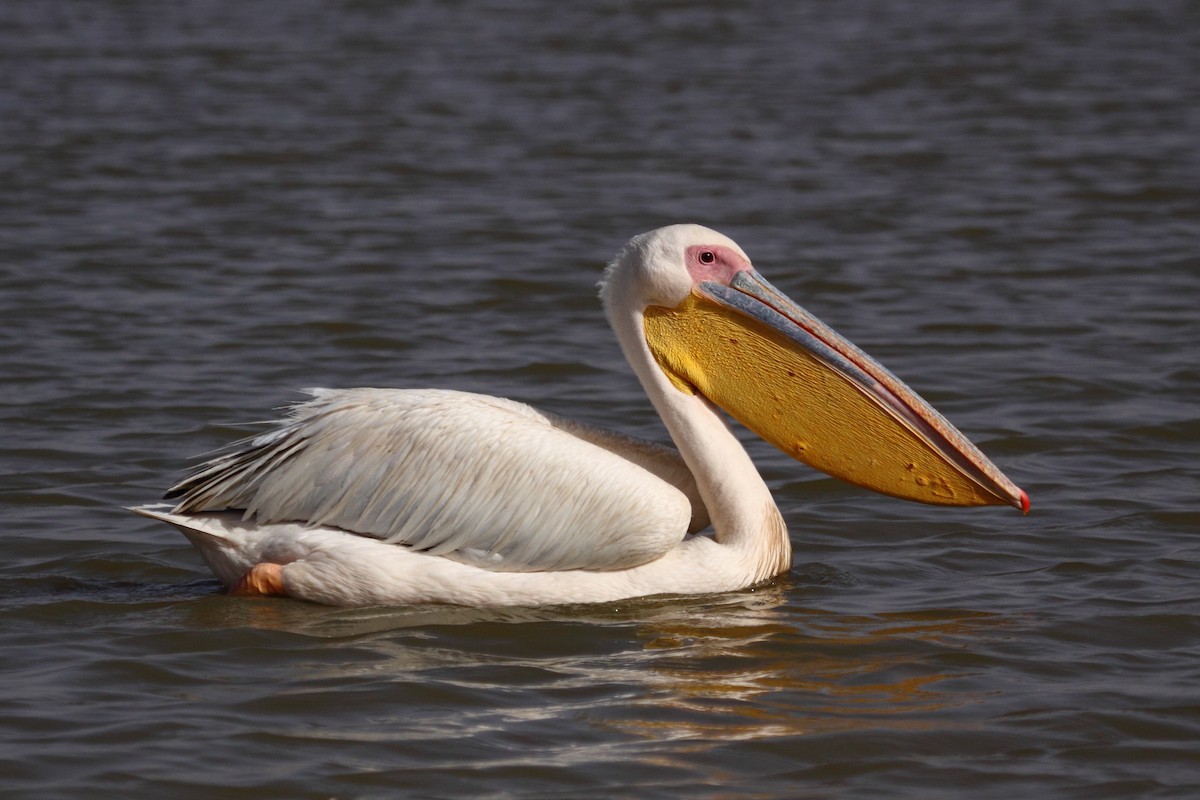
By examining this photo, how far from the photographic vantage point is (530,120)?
13297mm

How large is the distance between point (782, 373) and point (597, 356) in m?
2.79

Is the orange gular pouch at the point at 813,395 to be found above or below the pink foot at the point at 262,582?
above

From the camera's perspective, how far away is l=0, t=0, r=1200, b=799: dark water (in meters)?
4.09

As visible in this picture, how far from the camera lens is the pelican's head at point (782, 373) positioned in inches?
201

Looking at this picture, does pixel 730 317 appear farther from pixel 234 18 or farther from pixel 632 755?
pixel 234 18

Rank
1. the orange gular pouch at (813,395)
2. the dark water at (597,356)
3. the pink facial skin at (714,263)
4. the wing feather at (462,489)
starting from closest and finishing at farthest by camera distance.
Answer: the dark water at (597,356)
the wing feather at (462,489)
the orange gular pouch at (813,395)
the pink facial skin at (714,263)

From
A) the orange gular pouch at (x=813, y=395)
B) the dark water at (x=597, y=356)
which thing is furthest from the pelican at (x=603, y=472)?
the dark water at (x=597, y=356)

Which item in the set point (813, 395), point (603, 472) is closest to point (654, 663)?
point (603, 472)

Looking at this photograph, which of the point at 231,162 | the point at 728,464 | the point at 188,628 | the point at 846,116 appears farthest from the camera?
the point at 846,116

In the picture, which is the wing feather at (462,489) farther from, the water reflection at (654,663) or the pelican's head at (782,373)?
the pelican's head at (782,373)

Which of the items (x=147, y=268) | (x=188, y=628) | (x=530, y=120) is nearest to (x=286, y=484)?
(x=188, y=628)

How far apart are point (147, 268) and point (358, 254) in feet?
3.65

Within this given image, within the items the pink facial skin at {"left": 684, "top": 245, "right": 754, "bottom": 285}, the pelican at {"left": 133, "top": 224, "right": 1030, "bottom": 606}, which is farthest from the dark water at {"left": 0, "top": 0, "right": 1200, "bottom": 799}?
the pink facial skin at {"left": 684, "top": 245, "right": 754, "bottom": 285}

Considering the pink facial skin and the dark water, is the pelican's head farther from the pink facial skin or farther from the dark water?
the dark water
